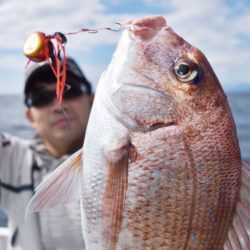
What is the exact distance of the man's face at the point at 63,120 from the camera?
420 centimetres

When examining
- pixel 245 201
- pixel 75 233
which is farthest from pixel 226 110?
pixel 75 233

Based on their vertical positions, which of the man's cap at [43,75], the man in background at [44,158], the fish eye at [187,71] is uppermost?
the fish eye at [187,71]

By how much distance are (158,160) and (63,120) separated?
107 inches

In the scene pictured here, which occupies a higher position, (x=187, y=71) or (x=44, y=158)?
(x=187, y=71)

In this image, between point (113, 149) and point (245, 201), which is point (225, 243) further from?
point (113, 149)

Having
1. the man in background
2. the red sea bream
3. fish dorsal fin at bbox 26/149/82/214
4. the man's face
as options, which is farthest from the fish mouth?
the man's face

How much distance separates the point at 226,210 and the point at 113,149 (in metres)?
0.45

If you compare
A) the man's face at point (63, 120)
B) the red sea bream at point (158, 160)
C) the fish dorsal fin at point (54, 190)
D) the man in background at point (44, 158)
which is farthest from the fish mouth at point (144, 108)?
the man's face at point (63, 120)

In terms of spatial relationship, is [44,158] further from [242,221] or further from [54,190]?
[242,221]

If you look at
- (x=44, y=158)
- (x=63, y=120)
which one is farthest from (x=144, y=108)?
(x=44, y=158)

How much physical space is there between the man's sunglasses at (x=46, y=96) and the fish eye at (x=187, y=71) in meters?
2.58

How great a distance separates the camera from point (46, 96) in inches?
165

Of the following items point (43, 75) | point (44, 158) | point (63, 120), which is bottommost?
point (44, 158)

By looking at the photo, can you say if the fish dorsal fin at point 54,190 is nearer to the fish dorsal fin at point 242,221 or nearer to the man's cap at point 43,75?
the fish dorsal fin at point 242,221
